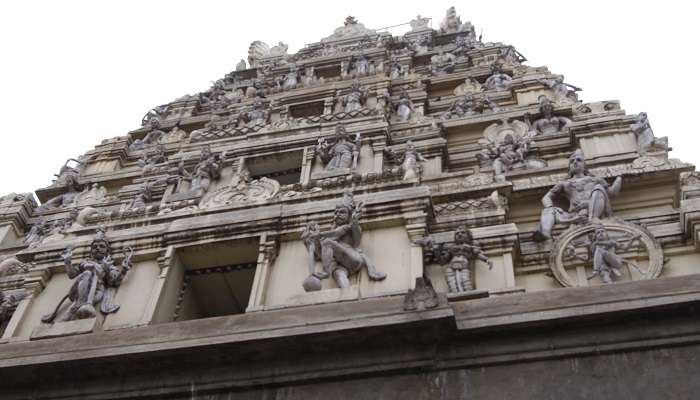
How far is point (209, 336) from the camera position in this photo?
9391 millimetres

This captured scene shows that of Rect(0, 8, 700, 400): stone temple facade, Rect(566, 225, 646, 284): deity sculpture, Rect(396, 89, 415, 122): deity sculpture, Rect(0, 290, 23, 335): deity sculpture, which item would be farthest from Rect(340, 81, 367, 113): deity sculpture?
Rect(0, 290, 23, 335): deity sculpture

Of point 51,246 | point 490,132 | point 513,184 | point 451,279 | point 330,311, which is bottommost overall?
point 330,311

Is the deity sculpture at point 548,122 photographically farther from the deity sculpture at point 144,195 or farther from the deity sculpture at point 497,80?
the deity sculpture at point 144,195

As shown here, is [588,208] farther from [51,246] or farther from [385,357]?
[51,246]

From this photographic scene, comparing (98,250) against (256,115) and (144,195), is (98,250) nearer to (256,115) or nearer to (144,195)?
(144,195)

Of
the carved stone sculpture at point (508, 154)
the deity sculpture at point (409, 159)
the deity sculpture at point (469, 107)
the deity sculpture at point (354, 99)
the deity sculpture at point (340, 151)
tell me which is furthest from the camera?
the deity sculpture at point (354, 99)

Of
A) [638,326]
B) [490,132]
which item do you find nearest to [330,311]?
[638,326]

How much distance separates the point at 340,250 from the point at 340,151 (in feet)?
15.0

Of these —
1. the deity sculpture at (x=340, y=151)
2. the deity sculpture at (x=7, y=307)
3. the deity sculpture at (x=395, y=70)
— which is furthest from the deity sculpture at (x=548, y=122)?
the deity sculpture at (x=7, y=307)

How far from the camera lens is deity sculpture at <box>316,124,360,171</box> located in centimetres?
1560

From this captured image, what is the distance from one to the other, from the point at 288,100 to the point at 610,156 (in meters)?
9.69

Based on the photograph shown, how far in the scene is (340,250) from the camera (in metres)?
11.7

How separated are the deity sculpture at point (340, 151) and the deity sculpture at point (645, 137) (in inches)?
207

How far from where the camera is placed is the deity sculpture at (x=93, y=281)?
12.4 m
